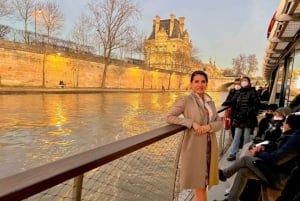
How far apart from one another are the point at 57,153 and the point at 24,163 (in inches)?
48.2

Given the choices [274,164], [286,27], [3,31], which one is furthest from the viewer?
[3,31]

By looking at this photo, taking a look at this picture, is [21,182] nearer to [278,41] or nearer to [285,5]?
[285,5]

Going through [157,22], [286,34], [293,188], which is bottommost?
[293,188]

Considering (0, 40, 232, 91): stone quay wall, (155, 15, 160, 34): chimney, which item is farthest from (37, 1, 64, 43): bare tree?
(155, 15, 160, 34): chimney

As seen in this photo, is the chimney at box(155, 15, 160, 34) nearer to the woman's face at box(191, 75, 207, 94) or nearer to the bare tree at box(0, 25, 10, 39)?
the bare tree at box(0, 25, 10, 39)

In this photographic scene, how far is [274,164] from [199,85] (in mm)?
1026

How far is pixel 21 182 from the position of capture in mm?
1130

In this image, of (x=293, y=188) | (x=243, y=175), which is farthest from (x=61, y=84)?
(x=293, y=188)

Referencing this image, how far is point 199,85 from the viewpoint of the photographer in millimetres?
2957

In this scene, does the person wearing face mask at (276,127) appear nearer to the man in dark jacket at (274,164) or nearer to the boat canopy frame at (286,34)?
the man in dark jacket at (274,164)

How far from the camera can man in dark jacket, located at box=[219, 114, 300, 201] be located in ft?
9.36

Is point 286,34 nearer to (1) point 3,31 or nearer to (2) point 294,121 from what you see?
(2) point 294,121

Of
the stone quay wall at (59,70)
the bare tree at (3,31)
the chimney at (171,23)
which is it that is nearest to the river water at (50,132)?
the stone quay wall at (59,70)

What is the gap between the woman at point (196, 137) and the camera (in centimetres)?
285
